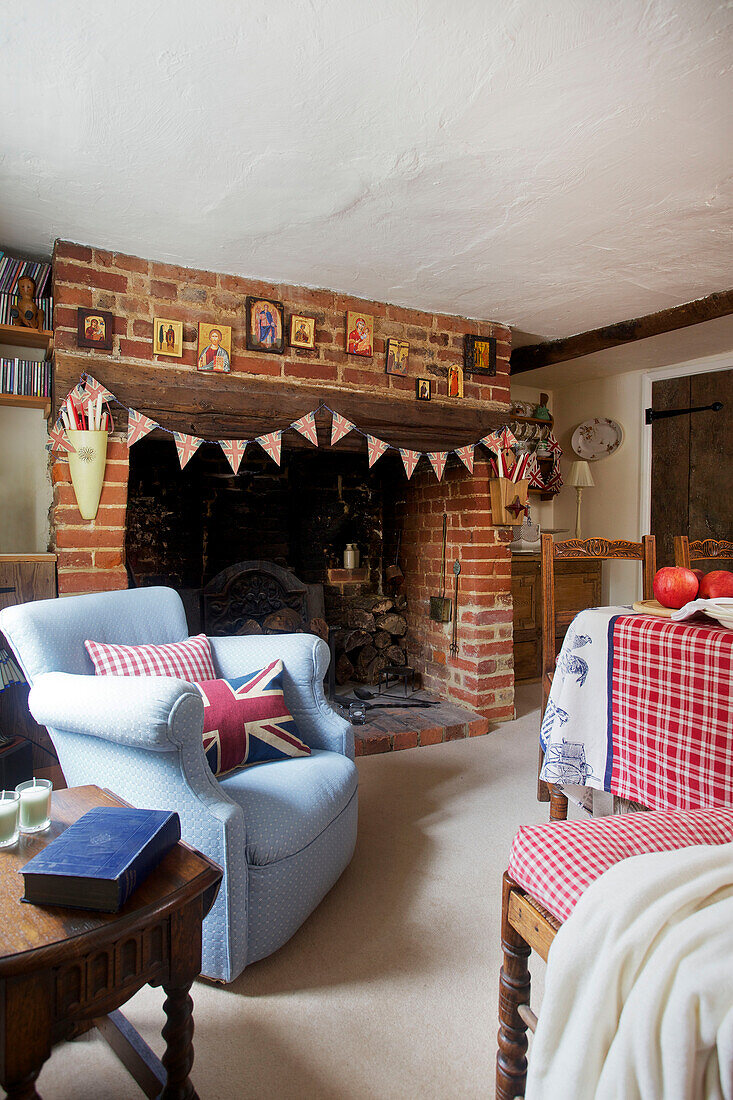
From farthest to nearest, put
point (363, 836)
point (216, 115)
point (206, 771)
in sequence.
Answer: point (363, 836) < point (216, 115) < point (206, 771)

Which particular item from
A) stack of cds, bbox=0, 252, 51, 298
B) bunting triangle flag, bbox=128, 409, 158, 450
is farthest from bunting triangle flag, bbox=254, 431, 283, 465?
stack of cds, bbox=0, 252, 51, 298

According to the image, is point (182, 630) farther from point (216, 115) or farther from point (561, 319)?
point (561, 319)

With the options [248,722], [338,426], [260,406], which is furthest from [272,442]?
[248,722]

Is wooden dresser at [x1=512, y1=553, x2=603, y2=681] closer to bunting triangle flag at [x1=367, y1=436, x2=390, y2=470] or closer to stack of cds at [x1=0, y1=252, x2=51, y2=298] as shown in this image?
bunting triangle flag at [x1=367, y1=436, x2=390, y2=470]

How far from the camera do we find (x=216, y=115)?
1.62 meters

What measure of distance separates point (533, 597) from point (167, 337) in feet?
9.03

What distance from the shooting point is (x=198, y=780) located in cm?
139

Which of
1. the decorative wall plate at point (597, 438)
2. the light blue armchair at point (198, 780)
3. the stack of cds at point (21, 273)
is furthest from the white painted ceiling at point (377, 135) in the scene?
the decorative wall plate at point (597, 438)

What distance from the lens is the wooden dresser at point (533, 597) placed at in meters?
4.04

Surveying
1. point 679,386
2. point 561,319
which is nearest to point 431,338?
point 561,319

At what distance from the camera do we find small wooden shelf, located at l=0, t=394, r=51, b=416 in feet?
7.81

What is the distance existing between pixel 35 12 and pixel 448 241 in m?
1.44

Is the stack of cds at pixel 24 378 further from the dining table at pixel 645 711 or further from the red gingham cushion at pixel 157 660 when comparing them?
the dining table at pixel 645 711

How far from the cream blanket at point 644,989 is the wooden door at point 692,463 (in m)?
3.42
